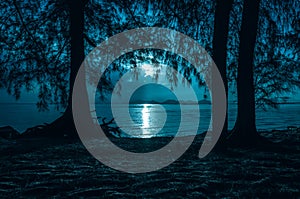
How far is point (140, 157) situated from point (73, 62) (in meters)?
5.96

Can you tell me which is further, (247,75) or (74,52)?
(74,52)

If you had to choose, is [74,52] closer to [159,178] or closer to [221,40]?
[221,40]

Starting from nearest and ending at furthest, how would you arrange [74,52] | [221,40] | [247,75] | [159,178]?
[159,178]
[221,40]
[247,75]
[74,52]

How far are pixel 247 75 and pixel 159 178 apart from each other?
216 inches

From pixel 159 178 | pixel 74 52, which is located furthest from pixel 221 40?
pixel 74 52

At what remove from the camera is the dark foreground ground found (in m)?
3.49

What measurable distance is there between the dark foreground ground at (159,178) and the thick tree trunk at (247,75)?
197cm

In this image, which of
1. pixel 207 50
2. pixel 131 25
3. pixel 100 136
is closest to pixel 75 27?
pixel 131 25

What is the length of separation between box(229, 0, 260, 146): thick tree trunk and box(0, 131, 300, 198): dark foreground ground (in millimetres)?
1972

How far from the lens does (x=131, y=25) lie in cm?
1063

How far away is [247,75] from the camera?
8.27 meters

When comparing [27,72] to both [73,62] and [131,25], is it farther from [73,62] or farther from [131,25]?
[131,25]

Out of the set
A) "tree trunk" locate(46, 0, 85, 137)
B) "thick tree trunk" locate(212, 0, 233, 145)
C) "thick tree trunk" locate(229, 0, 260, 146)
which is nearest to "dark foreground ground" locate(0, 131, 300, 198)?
"thick tree trunk" locate(229, 0, 260, 146)

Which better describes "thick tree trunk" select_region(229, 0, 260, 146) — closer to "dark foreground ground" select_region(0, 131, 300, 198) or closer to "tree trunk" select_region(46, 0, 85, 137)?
"dark foreground ground" select_region(0, 131, 300, 198)
